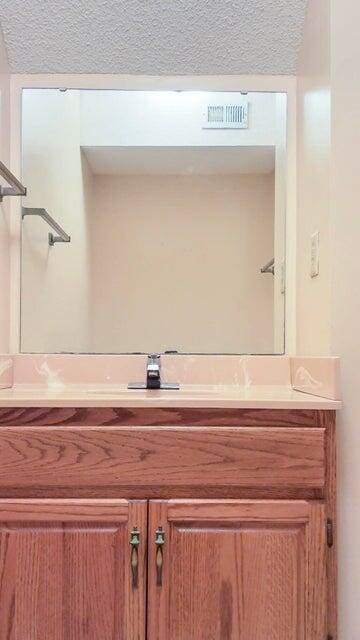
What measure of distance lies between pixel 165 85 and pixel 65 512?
4.40ft

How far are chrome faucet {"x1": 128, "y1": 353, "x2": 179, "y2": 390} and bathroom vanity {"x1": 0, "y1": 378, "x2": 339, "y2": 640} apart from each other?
0.29m

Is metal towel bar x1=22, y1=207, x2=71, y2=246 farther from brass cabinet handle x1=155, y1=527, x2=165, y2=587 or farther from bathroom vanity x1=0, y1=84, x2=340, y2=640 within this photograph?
brass cabinet handle x1=155, y1=527, x2=165, y2=587

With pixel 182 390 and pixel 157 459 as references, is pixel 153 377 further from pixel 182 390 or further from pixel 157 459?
pixel 157 459

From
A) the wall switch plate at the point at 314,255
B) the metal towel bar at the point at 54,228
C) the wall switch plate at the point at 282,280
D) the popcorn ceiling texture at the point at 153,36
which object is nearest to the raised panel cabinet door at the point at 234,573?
the wall switch plate at the point at 314,255

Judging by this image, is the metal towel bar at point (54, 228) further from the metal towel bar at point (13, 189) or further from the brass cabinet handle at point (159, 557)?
the brass cabinet handle at point (159, 557)

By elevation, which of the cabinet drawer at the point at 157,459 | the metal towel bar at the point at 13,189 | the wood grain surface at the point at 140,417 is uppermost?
the metal towel bar at the point at 13,189

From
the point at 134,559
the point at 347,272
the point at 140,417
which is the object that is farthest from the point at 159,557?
the point at 347,272

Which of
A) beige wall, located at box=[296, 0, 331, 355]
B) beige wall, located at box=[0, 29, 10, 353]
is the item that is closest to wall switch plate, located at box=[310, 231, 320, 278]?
beige wall, located at box=[296, 0, 331, 355]

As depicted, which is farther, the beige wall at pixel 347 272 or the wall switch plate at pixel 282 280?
the wall switch plate at pixel 282 280

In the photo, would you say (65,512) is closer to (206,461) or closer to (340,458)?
(206,461)

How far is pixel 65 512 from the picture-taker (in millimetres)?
1060

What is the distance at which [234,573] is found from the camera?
1050mm

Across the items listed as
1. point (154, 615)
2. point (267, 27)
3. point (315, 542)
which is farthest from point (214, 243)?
point (154, 615)

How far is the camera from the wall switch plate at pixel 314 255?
1.35 m
